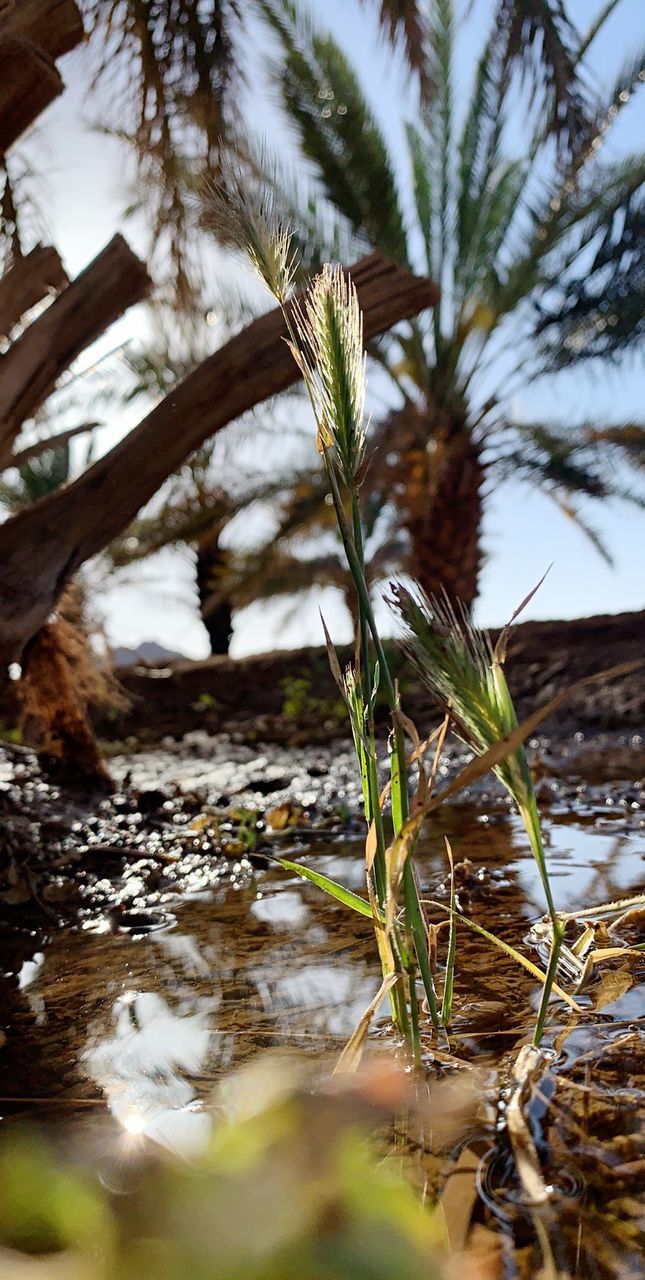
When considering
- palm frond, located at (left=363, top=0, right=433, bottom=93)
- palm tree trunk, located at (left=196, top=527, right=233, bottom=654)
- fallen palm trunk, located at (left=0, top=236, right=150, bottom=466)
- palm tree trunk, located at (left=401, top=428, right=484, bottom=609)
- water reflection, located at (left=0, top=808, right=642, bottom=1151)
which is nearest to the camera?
water reflection, located at (left=0, top=808, right=642, bottom=1151)

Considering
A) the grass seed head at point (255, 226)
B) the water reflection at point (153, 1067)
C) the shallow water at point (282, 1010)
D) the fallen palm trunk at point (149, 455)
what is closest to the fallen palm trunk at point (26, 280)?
the fallen palm trunk at point (149, 455)

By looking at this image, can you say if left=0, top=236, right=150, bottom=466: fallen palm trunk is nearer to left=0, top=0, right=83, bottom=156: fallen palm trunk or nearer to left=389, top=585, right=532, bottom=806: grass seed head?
left=0, top=0, right=83, bottom=156: fallen palm trunk

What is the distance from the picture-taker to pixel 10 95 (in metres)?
2.82

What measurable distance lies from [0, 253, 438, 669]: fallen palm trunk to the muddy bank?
13.5ft

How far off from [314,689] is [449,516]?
7.35ft

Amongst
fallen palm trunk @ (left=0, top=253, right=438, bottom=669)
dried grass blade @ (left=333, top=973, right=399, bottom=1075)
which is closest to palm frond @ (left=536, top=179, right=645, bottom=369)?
fallen palm trunk @ (left=0, top=253, right=438, bottom=669)

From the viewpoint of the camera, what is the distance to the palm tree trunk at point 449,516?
8.31 m

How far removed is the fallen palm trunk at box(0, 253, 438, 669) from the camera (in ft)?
9.86

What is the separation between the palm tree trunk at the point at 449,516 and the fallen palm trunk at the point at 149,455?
4.93m

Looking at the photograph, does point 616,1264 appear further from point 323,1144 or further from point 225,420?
point 225,420

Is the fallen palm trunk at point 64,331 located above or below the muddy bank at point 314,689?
above

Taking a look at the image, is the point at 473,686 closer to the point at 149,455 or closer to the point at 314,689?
the point at 149,455

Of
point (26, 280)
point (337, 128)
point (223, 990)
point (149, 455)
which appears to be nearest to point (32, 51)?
point (26, 280)

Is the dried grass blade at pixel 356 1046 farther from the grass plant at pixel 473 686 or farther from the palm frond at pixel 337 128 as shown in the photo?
the palm frond at pixel 337 128
